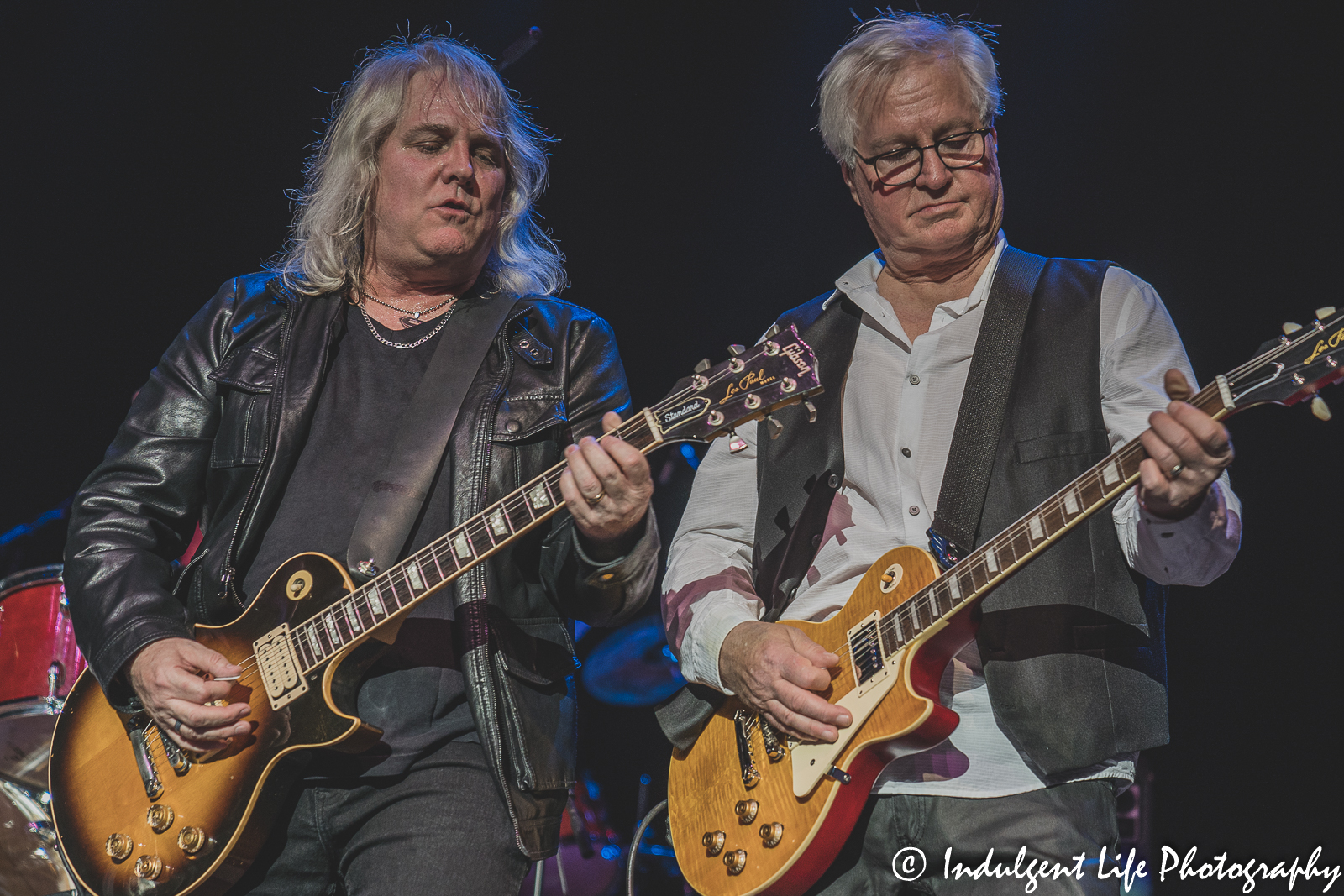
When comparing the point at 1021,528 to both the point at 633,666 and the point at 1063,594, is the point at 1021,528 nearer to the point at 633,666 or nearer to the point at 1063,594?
the point at 1063,594

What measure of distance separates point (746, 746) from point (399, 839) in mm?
813

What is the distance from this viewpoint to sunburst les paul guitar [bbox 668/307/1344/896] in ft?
6.76

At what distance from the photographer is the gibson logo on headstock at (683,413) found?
235 cm

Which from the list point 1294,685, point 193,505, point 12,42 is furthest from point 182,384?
point 1294,685

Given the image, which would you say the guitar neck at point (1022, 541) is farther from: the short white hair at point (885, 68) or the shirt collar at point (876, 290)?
the short white hair at point (885, 68)

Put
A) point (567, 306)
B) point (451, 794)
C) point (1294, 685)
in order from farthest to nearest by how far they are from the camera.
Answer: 1. point (1294, 685)
2. point (567, 306)
3. point (451, 794)

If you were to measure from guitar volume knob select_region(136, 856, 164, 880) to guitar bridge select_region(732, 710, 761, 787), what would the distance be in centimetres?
135

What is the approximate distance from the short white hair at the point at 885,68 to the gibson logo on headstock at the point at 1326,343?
125 cm

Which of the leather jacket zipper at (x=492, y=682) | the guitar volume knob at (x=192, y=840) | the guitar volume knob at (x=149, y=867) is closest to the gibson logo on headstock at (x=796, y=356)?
the leather jacket zipper at (x=492, y=682)

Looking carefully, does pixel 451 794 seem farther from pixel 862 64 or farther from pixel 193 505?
pixel 862 64

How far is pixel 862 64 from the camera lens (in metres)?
2.92

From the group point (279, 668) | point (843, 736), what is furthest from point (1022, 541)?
point (279, 668)

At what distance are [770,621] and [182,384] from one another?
69.4 inches

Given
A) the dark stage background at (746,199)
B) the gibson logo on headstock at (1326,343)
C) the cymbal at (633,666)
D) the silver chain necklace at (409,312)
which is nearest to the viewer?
the gibson logo on headstock at (1326,343)
